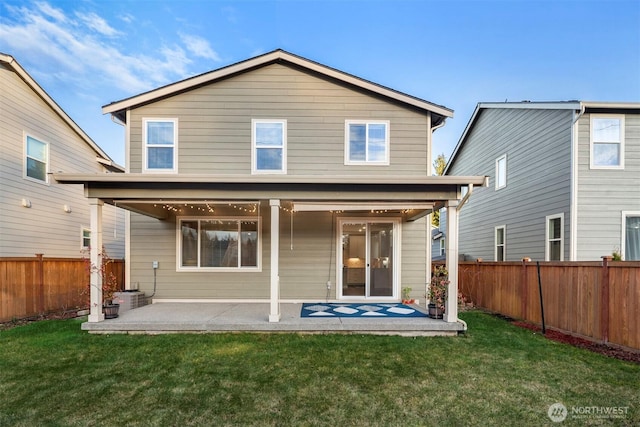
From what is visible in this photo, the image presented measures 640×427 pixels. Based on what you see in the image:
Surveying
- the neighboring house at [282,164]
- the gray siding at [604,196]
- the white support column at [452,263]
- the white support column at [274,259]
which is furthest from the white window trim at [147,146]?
the gray siding at [604,196]

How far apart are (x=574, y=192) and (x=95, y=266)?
36.8 feet

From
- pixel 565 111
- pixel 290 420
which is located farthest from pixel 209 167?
pixel 565 111

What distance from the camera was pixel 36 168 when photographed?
30.7 ft

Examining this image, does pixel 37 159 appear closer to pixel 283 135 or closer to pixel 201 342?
pixel 283 135

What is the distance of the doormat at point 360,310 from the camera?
656 centimetres

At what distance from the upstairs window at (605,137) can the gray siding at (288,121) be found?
452 centimetres

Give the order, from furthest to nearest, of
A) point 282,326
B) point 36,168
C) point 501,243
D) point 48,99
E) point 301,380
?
1. point 501,243
2. point 48,99
3. point 36,168
4. point 282,326
5. point 301,380

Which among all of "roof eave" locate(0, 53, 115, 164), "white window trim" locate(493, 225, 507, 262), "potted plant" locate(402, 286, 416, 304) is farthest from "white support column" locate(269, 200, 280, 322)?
"white window trim" locate(493, 225, 507, 262)

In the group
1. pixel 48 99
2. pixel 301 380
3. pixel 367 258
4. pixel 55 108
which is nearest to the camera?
pixel 301 380

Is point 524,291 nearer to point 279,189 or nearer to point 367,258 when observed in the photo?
point 367,258

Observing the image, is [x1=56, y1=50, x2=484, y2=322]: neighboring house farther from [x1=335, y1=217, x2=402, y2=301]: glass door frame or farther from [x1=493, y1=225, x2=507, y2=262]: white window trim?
[x1=493, y1=225, x2=507, y2=262]: white window trim

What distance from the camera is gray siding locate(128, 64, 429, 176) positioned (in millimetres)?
8031

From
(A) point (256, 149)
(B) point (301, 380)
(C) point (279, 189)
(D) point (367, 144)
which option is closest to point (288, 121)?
(A) point (256, 149)

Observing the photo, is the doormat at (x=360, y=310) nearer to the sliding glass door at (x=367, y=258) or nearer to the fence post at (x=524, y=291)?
the sliding glass door at (x=367, y=258)
